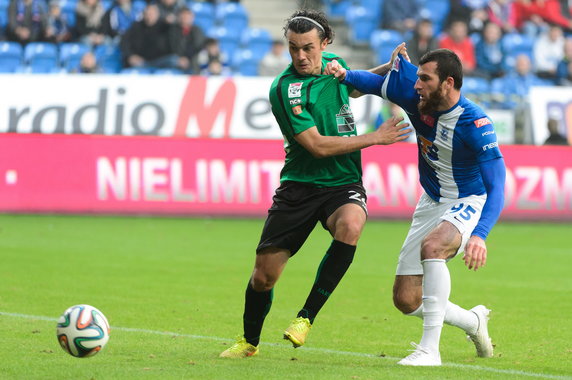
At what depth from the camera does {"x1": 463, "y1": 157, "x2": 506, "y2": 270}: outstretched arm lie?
6.53 m

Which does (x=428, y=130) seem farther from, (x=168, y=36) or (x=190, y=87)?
(x=168, y=36)

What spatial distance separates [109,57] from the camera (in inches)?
832

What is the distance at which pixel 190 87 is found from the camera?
18656mm

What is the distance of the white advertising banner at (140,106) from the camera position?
18.2m

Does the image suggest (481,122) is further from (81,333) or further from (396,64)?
(81,333)

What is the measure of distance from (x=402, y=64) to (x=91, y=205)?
11.0 meters

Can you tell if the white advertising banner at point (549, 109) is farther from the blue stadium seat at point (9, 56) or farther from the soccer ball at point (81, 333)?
the soccer ball at point (81, 333)

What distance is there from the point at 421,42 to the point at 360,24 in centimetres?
321

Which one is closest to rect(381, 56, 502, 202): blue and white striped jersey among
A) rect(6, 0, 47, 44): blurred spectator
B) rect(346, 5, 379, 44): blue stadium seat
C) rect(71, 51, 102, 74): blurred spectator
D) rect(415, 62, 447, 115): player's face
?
rect(415, 62, 447, 115): player's face

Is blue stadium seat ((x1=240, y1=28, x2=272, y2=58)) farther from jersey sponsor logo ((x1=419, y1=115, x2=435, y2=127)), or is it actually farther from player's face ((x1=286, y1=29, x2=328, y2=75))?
jersey sponsor logo ((x1=419, y1=115, x2=435, y2=127))

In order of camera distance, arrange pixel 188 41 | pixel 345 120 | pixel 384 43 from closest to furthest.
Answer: pixel 345 120 < pixel 188 41 < pixel 384 43

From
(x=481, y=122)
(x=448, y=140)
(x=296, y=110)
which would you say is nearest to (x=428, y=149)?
(x=448, y=140)

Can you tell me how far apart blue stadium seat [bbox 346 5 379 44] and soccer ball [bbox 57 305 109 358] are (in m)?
17.9

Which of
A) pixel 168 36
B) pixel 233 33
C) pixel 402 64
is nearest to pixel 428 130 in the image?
pixel 402 64
